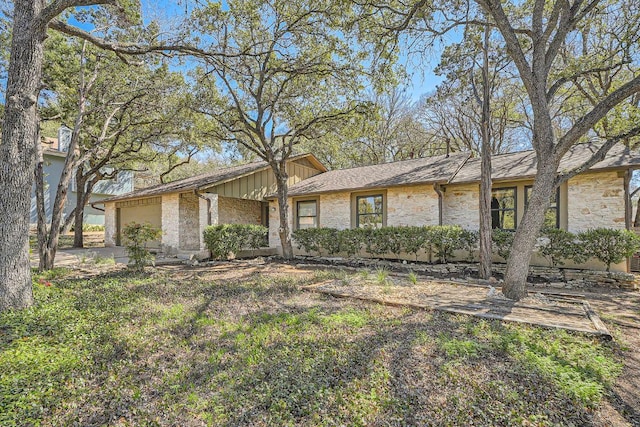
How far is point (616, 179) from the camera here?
25.9ft

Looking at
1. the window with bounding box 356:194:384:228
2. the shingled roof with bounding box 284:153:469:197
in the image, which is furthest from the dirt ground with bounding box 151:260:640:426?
the shingled roof with bounding box 284:153:469:197

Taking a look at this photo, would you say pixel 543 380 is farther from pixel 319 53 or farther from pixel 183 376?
pixel 319 53

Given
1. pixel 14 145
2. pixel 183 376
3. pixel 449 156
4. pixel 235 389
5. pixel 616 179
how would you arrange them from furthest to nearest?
pixel 449 156
pixel 616 179
pixel 14 145
pixel 183 376
pixel 235 389

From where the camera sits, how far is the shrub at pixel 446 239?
923 cm

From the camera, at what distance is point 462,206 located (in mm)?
10234

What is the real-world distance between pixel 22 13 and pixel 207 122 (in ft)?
22.4

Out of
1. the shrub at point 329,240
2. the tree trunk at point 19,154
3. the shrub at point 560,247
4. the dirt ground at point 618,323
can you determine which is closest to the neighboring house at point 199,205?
the dirt ground at point 618,323

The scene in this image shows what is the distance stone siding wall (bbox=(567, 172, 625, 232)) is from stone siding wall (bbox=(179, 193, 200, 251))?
13.5m

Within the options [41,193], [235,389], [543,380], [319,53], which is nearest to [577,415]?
[543,380]

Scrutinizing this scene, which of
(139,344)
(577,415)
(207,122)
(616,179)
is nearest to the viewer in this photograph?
(577,415)

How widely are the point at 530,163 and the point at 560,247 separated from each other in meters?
3.21

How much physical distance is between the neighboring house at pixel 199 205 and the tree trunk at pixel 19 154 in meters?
6.71

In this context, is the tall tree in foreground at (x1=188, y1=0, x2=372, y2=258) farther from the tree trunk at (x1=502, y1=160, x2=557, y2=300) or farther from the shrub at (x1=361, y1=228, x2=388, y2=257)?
the tree trunk at (x1=502, y1=160, x2=557, y2=300)

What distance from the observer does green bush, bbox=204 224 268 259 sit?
1121 centimetres
